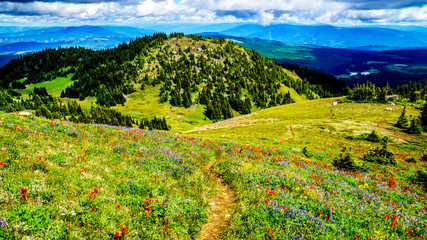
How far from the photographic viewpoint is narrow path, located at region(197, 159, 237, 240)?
8252 millimetres

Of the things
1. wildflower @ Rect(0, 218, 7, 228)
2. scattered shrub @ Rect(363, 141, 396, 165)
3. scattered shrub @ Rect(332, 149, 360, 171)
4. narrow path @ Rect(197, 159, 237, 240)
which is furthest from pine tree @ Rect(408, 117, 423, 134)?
wildflower @ Rect(0, 218, 7, 228)

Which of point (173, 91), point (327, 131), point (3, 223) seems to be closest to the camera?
point (3, 223)

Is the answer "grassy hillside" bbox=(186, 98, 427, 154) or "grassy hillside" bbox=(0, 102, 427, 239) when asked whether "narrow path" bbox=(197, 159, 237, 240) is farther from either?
"grassy hillside" bbox=(186, 98, 427, 154)

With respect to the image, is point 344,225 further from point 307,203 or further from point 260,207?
point 260,207

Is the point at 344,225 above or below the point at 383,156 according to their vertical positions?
above

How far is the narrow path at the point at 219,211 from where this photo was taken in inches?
325

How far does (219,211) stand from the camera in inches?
388

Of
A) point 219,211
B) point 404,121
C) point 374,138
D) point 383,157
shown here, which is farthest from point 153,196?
point 404,121

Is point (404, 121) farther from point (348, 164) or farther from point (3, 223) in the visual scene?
point (3, 223)

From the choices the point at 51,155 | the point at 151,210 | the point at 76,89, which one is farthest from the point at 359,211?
the point at 76,89

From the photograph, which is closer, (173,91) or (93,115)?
(93,115)

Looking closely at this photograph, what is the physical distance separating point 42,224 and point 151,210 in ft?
11.2

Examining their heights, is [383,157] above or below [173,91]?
above

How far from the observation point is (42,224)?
18.4 feet
